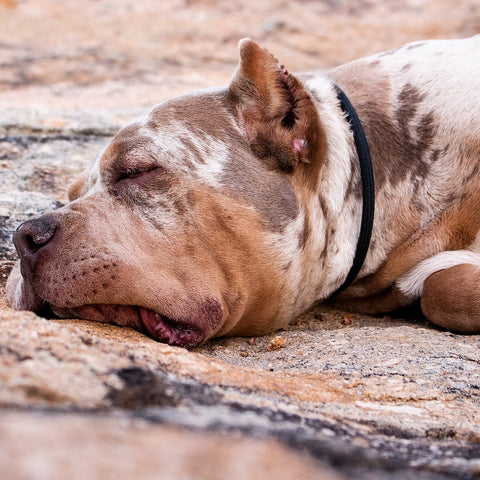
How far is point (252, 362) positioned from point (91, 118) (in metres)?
3.31

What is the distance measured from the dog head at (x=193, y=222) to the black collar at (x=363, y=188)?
0.19 metres

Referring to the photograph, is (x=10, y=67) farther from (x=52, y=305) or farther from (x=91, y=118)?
(x=52, y=305)

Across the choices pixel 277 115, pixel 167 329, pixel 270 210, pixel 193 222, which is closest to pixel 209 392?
pixel 167 329

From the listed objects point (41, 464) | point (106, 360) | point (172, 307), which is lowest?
point (172, 307)

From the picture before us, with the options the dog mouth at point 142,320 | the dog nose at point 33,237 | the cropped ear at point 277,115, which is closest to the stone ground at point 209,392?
the dog mouth at point 142,320

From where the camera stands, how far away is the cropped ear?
2.85 meters

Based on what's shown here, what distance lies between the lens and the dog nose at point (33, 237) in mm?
2488

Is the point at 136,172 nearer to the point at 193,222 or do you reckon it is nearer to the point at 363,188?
the point at 193,222

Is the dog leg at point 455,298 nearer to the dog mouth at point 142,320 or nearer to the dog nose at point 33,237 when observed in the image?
the dog mouth at point 142,320

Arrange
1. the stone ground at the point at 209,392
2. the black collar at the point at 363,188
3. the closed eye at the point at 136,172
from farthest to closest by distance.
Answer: the black collar at the point at 363,188, the closed eye at the point at 136,172, the stone ground at the point at 209,392

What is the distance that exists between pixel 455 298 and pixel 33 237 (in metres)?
1.70

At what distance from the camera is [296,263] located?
9.43 feet

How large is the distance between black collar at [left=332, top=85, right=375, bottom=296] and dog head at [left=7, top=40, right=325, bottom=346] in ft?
0.62

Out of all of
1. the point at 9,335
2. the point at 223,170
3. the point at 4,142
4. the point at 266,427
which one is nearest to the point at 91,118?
the point at 4,142
